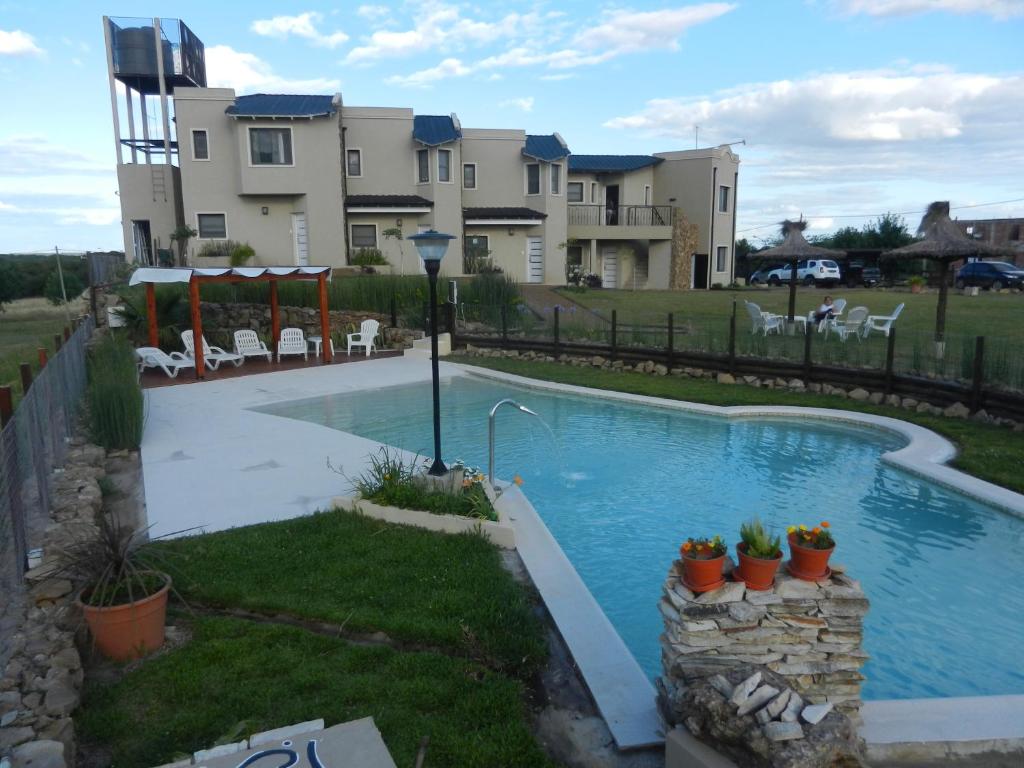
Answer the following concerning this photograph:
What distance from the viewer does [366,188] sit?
92.7 ft

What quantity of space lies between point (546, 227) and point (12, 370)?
2054cm

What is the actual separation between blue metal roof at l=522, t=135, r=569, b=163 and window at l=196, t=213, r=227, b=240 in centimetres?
1213

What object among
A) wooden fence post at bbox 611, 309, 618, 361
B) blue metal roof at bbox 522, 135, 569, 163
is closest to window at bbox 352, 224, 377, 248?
blue metal roof at bbox 522, 135, 569, 163

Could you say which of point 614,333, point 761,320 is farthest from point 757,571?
point 761,320

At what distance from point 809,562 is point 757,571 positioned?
10.7 inches

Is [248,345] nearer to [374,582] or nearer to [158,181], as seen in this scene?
[374,582]

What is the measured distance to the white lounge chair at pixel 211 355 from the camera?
51.8 ft

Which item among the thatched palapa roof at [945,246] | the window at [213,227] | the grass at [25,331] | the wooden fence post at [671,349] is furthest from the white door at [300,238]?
the thatched palapa roof at [945,246]

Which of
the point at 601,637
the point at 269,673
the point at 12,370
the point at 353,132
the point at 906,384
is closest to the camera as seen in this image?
the point at 269,673

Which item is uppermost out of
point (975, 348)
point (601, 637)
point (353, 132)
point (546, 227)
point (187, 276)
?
point (353, 132)

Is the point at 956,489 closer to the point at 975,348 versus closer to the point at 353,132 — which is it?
the point at 975,348

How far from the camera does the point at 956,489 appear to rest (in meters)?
7.66

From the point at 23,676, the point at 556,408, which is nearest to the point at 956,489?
the point at 556,408

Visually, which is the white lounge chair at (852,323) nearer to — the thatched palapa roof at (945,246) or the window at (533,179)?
the thatched palapa roof at (945,246)
